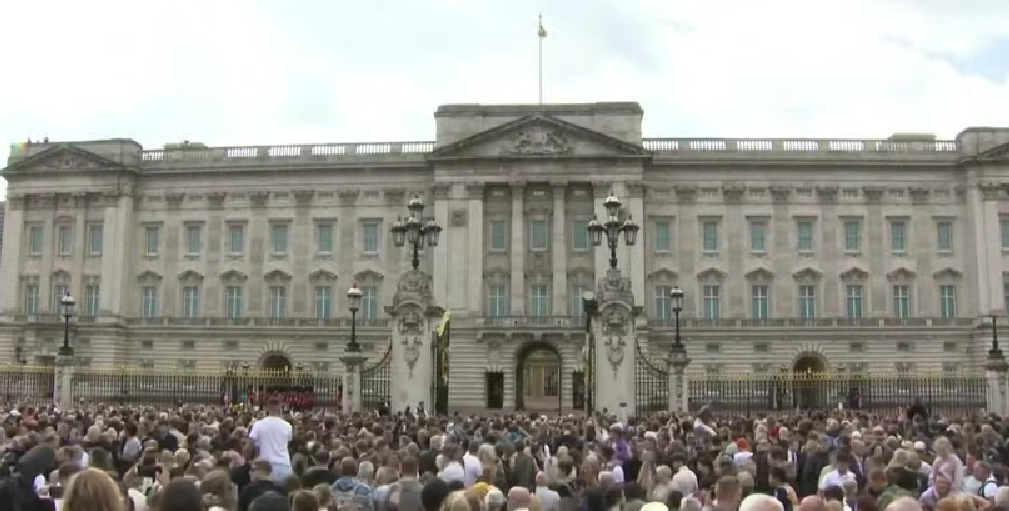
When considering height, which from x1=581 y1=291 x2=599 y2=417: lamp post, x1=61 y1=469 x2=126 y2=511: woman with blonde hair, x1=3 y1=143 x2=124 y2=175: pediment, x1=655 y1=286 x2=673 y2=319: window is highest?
x1=3 y1=143 x2=124 y2=175: pediment

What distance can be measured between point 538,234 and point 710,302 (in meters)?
10.9

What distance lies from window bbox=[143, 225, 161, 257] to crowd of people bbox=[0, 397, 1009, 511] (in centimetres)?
4646

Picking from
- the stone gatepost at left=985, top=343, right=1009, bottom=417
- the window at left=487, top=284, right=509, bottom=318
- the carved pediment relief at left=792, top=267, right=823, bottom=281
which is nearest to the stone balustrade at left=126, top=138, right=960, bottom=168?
the carved pediment relief at left=792, top=267, right=823, bottom=281

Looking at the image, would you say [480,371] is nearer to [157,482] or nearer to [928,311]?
[928,311]

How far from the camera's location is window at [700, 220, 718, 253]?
204 ft

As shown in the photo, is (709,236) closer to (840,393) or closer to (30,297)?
→ (840,393)

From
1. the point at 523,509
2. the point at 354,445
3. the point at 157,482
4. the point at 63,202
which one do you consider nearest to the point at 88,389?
the point at 63,202

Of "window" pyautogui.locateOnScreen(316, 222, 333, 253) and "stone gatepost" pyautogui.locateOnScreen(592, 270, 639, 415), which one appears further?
"window" pyautogui.locateOnScreen(316, 222, 333, 253)

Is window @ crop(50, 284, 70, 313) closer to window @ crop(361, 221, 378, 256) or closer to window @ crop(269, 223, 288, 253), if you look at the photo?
window @ crop(269, 223, 288, 253)

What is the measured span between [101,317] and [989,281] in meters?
52.5

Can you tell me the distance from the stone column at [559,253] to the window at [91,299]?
28.1 metres

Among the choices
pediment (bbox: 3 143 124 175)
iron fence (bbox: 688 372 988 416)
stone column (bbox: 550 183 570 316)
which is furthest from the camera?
pediment (bbox: 3 143 124 175)

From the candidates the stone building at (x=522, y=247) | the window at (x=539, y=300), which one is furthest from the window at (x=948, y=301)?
the window at (x=539, y=300)

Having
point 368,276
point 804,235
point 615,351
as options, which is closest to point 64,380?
point 615,351
